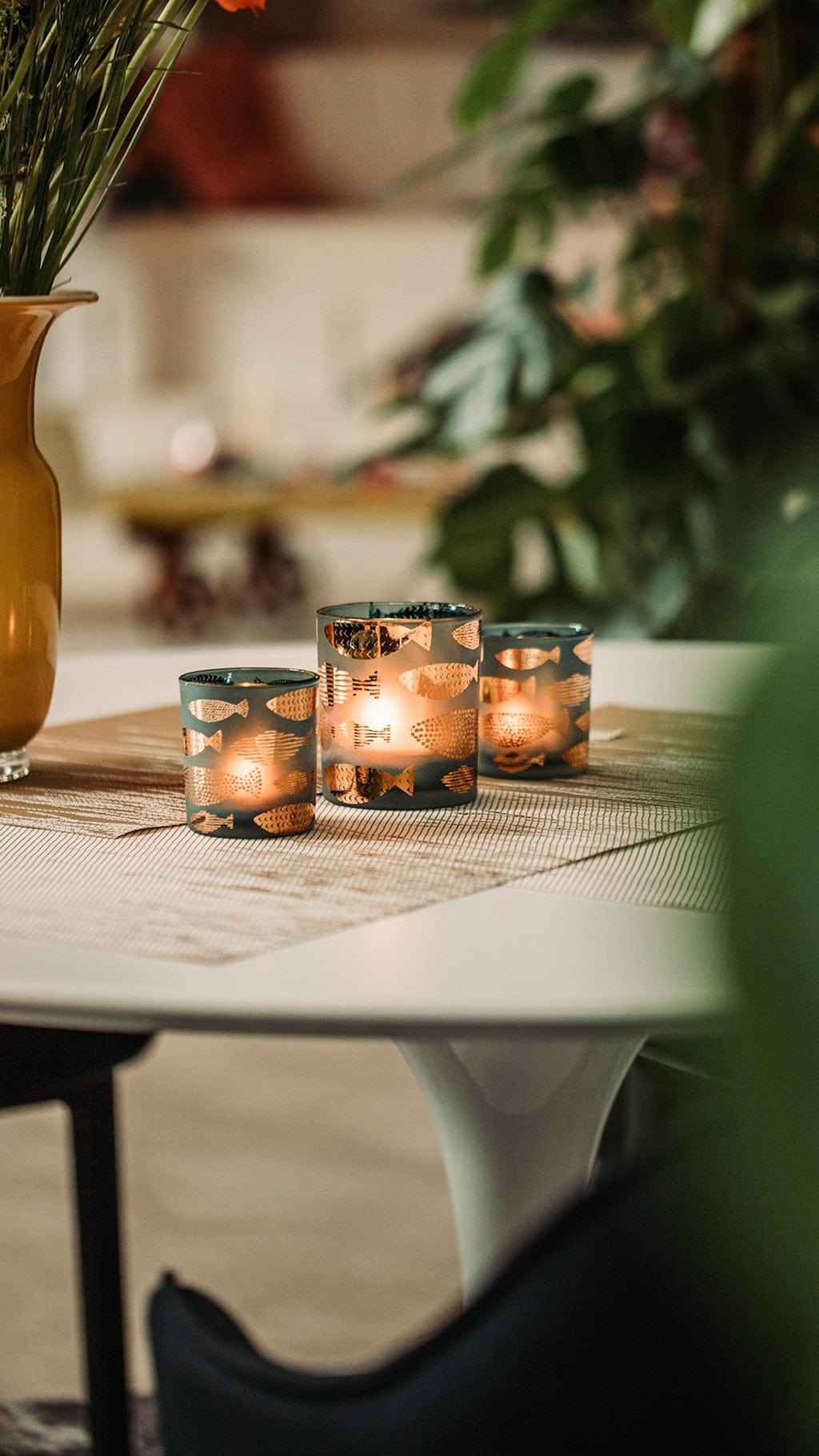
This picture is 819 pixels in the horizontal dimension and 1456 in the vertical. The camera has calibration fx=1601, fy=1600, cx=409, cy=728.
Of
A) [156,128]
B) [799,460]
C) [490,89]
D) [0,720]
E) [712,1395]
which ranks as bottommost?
[712,1395]

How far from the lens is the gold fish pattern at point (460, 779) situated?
2.56 feet

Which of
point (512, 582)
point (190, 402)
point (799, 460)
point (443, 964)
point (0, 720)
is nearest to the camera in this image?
point (443, 964)

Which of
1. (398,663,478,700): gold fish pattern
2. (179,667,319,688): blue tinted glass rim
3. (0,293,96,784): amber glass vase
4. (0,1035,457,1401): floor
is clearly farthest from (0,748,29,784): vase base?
(0,1035,457,1401): floor

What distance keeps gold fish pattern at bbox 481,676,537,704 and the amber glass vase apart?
23 cm

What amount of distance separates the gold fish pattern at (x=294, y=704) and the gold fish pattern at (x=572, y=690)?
0.45 ft

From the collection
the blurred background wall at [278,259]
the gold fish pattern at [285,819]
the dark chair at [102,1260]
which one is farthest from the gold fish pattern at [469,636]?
the blurred background wall at [278,259]

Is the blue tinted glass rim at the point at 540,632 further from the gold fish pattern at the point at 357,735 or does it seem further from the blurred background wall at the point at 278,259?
the blurred background wall at the point at 278,259

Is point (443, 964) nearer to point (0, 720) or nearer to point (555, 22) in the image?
point (0, 720)

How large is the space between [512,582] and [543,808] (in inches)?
51.3

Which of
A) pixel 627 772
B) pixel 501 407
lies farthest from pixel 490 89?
pixel 627 772

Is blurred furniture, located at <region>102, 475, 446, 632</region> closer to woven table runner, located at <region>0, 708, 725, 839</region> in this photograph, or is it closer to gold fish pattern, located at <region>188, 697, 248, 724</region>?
woven table runner, located at <region>0, 708, 725, 839</region>

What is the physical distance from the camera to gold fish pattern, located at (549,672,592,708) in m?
0.82

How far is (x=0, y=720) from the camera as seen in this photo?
81cm

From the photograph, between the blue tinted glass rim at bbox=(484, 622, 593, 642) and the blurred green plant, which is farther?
the blurred green plant
